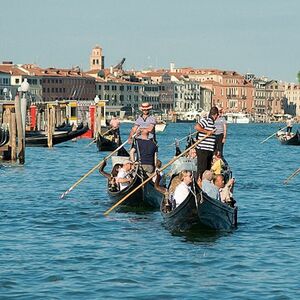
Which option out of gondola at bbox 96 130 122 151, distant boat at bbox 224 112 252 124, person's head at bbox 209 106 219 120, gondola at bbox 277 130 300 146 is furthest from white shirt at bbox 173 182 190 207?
distant boat at bbox 224 112 252 124

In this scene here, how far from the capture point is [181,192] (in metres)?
11.5

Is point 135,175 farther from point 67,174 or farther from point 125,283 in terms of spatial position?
point 67,174

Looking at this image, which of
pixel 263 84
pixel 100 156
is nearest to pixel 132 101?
pixel 263 84

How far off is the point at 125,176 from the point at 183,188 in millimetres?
2788

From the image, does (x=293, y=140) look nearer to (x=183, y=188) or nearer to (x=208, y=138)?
(x=208, y=138)

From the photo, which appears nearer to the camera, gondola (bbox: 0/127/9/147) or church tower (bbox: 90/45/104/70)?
gondola (bbox: 0/127/9/147)

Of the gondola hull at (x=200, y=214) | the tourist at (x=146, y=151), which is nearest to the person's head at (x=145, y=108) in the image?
the tourist at (x=146, y=151)

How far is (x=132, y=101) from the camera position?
122312mm

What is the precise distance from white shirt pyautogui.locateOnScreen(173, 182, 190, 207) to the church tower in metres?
122

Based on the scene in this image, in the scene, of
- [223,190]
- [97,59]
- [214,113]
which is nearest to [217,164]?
[214,113]

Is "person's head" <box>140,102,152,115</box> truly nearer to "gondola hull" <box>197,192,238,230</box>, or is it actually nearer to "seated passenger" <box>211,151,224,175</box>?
"seated passenger" <box>211,151,224,175</box>

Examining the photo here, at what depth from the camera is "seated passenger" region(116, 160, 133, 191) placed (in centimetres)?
1407

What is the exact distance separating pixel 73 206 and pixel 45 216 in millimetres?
1371

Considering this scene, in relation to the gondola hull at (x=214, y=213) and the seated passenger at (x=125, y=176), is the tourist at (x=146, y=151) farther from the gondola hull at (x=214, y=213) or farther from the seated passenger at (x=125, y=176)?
the gondola hull at (x=214, y=213)
